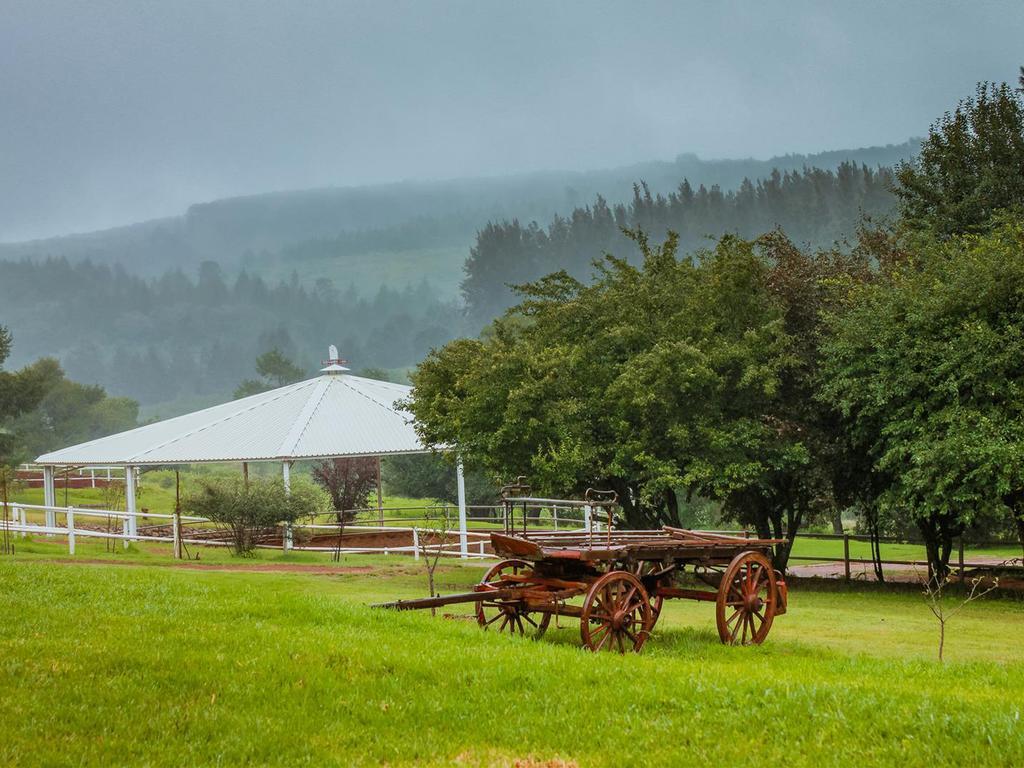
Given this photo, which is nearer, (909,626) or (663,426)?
(909,626)

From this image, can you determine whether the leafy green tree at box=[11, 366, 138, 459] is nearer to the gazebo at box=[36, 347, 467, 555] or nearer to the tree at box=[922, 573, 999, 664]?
the gazebo at box=[36, 347, 467, 555]

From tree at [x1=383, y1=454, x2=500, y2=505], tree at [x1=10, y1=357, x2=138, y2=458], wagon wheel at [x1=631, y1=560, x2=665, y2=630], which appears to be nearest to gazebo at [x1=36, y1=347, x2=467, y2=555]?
tree at [x1=383, y1=454, x2=500, y2=505]

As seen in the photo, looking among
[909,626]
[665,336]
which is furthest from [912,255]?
[909,626]

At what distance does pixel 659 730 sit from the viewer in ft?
23.0

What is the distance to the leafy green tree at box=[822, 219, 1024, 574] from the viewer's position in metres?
18.5

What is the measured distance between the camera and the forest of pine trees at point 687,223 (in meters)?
125

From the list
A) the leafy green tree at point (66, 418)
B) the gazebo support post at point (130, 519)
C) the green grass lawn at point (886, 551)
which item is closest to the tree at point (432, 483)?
the green grass lawn at point (886, 551)

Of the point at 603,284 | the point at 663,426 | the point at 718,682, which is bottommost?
the point at 718,682

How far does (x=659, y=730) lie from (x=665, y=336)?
53.4 feet

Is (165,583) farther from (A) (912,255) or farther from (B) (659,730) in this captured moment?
(A) (912,255)

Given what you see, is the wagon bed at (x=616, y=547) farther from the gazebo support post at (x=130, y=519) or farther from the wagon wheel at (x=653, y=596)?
the gazebo support post at (x=130, y=519)

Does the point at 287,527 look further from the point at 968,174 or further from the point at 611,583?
the point at 968,174

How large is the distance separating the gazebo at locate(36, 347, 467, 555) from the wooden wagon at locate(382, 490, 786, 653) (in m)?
16.1

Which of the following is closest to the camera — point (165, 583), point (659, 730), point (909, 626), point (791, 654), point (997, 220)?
point (659, 730)
